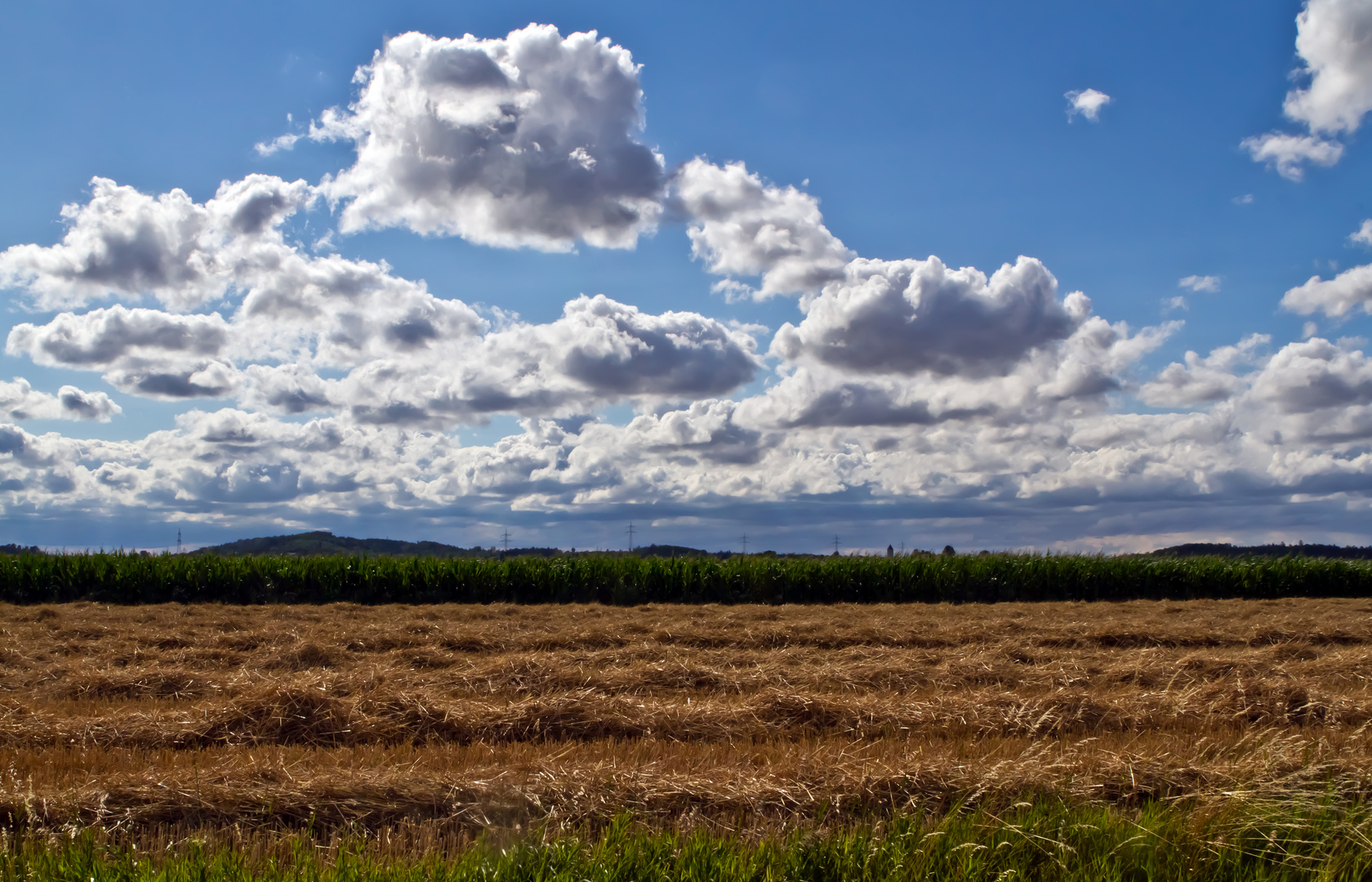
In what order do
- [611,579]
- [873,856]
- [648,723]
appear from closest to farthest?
[873,856], [648,723], [611,579]

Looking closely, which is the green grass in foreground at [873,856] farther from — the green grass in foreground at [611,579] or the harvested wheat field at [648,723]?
the green grass in foreground at [611,579]

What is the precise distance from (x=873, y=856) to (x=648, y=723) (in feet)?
13.1

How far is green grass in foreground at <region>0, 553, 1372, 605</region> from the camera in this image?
26.1 meters

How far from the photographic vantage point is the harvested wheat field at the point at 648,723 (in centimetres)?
557

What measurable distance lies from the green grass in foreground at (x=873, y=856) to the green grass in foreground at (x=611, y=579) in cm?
2294

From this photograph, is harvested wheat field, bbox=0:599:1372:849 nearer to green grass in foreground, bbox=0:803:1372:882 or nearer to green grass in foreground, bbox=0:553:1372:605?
green grass in foreground, bbox=0:803:1372:882

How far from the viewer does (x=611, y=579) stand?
28328mm

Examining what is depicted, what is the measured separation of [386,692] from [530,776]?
12.3ft

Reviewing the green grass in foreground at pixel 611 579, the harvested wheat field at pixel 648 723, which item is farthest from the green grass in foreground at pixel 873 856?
the green grass in foreground at pixel 611 579

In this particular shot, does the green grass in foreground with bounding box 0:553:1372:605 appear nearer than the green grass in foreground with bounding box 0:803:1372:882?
No

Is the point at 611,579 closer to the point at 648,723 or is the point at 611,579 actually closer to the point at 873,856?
the point at 648,723

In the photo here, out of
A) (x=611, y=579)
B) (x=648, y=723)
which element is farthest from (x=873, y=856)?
(x=611, y=579)

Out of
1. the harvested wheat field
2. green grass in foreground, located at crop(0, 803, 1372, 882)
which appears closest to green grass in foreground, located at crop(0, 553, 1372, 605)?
the harvested wheat field

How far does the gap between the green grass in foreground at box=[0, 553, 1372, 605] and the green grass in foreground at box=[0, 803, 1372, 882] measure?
22.9 m
